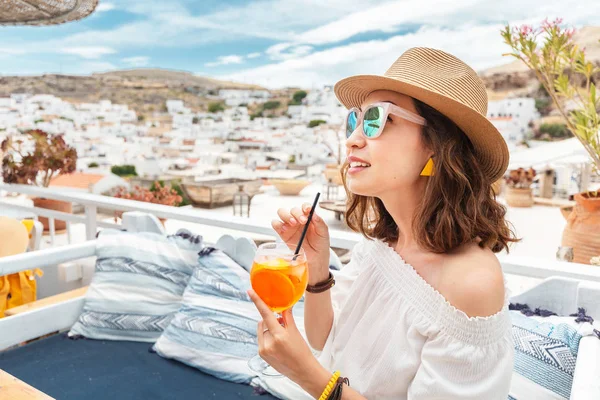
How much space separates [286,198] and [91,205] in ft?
40.5

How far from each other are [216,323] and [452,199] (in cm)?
114

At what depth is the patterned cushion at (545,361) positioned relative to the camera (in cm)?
114

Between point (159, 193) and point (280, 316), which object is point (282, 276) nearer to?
point (280, 316)

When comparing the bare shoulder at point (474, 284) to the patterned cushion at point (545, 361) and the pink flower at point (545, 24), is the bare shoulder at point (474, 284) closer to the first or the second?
the patterned cushion at point (545, 361)

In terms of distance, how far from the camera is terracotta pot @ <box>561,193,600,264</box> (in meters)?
3.07

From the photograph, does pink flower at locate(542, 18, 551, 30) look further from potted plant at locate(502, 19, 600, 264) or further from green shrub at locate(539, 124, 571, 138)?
green shrub at locate(539, 124, 571, 138)

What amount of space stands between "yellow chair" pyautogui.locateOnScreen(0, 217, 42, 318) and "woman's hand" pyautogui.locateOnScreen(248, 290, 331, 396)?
183 cm

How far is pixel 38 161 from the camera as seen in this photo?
4281 mm

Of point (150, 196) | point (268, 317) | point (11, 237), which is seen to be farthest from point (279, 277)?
point (150, 196)

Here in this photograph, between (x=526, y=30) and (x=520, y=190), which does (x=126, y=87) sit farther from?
(x=526, y=30)

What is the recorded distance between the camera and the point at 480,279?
815 millimetres

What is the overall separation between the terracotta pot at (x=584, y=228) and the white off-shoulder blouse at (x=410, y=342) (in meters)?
2.51

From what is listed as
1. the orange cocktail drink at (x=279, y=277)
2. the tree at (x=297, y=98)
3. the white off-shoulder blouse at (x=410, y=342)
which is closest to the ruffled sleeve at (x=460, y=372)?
the white off-shoulder blouse at (x=410, y=342)

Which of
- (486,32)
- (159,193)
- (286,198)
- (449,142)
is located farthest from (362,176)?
(486,32)
